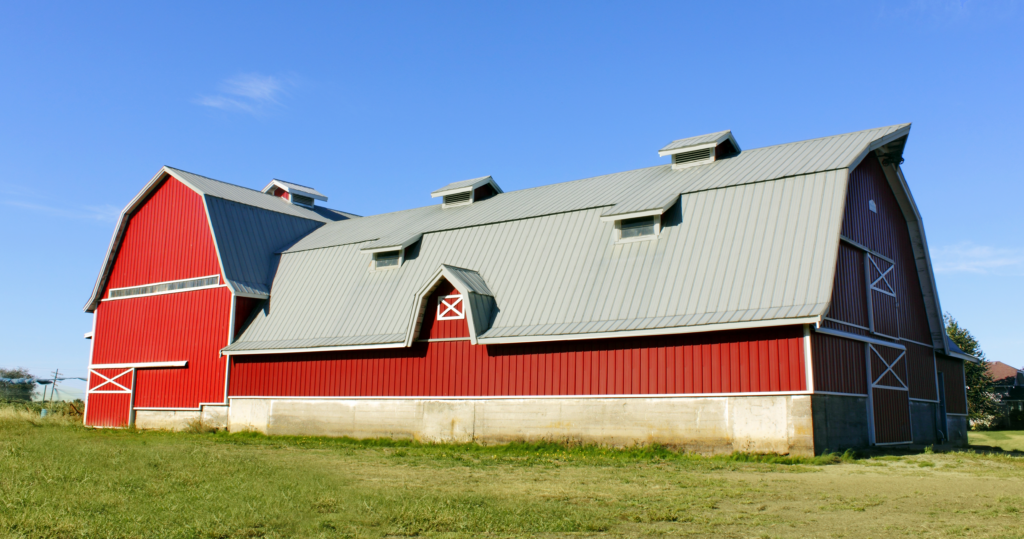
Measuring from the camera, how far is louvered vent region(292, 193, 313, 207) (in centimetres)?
4025

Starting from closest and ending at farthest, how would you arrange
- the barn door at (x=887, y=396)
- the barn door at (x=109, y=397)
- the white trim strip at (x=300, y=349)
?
the barn door at (x=887, y=396) < the white trim strip at (x=300, y=349) < the barn door at (x=109, y=397)

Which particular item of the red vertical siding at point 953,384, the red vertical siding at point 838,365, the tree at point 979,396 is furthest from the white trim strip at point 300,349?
Answer: the tree at point 979,396

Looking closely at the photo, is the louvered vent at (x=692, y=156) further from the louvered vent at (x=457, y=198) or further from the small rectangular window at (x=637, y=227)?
the louvered vent at (x=457, y=198)

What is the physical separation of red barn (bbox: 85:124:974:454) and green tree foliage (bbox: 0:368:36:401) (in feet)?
77.2

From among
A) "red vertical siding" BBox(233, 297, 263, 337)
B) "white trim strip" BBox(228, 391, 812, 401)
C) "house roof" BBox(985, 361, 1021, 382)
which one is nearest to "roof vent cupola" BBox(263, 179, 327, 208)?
"red vertical siding" BBox(233, 297, 263, 337)

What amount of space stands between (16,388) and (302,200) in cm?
3877

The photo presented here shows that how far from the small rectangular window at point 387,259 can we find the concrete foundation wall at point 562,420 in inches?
204

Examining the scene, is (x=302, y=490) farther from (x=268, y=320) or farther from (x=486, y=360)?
(x=268, y=320)

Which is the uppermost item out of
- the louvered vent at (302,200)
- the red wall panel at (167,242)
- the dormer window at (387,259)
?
the louvered vent at (302,200)

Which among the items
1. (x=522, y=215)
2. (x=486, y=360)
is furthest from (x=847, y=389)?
(x=522, y=215)

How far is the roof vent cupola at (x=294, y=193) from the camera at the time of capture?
4002cm

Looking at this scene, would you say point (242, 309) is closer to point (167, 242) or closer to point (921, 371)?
point (167, 242)

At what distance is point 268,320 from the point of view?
29.1 meters

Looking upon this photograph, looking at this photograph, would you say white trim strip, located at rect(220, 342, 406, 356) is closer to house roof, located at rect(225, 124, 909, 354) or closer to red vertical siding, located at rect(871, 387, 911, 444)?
house roof, located at rect(225, 124, 909, 354)
